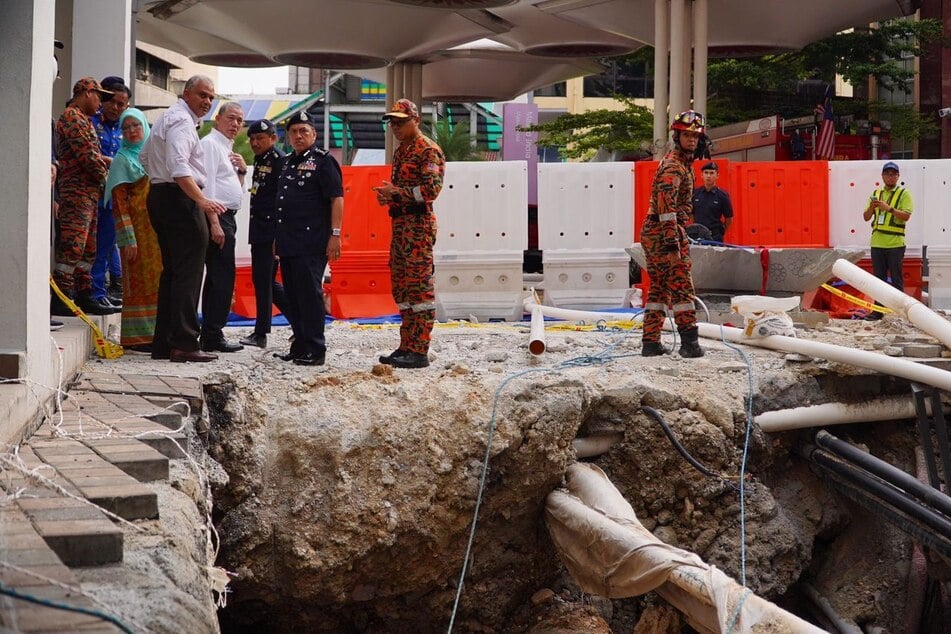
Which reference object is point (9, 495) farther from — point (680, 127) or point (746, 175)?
point (746, 175)

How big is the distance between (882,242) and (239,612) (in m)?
8.87

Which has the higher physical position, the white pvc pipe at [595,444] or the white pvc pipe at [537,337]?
the white pvc pipe at [537,337]

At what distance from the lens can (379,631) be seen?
6.93 m

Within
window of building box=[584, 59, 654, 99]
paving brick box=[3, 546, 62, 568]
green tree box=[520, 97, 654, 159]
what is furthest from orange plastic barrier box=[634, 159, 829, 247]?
window of building box=[584, 59, 654, 99]

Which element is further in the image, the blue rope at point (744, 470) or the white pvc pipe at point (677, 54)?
the white pvc pipe at point (677, 54)

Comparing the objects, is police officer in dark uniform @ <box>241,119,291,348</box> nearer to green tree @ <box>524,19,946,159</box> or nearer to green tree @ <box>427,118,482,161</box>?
green tree @ <box>524,19,946,159</box>

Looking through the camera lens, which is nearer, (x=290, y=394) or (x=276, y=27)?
(x=290, y=394)

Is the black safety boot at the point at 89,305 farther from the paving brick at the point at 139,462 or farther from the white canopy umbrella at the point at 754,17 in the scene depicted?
the white canopy umbrella at the point at 754,17

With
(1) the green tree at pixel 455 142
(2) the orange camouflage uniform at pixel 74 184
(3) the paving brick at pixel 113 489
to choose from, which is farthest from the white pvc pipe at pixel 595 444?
(1) the green tree at pixel 455 142

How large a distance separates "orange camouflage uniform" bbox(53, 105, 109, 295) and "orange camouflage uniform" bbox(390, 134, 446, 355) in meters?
2.15

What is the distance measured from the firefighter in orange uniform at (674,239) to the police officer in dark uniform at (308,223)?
228 cm

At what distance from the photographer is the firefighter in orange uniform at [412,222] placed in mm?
7582

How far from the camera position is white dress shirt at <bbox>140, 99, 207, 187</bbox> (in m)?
7.17

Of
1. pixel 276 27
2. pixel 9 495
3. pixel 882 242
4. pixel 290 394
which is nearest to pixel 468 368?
pixel 290 394
